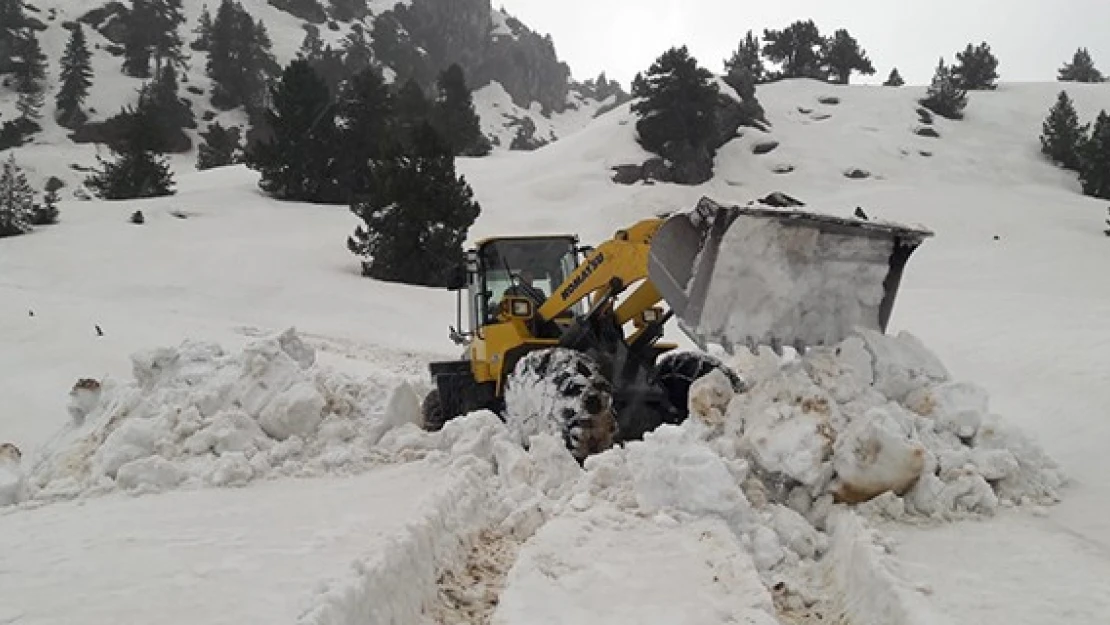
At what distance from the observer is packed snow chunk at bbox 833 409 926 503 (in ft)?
14.3

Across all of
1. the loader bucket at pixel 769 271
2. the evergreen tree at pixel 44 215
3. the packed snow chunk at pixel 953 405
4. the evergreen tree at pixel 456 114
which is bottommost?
the evergreen tree at pixel 44 215

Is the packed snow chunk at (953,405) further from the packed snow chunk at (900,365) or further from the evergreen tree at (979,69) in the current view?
the evergreen tree at (979,69)

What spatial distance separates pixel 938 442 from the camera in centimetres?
476

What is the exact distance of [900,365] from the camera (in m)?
5.35

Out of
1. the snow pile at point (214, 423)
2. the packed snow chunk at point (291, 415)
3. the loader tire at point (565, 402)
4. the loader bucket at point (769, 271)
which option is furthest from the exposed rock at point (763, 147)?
the packed snow chunk at point (291, 415)

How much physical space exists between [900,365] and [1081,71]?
3110 inches

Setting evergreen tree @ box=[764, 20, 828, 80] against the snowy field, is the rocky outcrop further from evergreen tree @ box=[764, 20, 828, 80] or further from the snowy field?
the snowy field

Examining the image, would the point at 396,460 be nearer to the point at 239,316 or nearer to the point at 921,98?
the point at 239,316

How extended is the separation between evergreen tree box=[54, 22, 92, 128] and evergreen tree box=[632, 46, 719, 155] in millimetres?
42623

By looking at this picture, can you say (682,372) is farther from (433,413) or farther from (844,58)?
(844,58)

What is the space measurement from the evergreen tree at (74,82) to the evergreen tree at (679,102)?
42623 mm

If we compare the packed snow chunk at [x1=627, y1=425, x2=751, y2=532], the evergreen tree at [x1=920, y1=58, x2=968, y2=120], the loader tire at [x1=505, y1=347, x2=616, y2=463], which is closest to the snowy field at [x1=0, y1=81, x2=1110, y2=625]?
the packed snow chunk at [x1=627, y1=425, x2=751, y2=532]

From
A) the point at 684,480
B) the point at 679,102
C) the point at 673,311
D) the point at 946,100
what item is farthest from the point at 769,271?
the point at 946,100

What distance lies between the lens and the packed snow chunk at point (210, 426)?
18.3 ft
